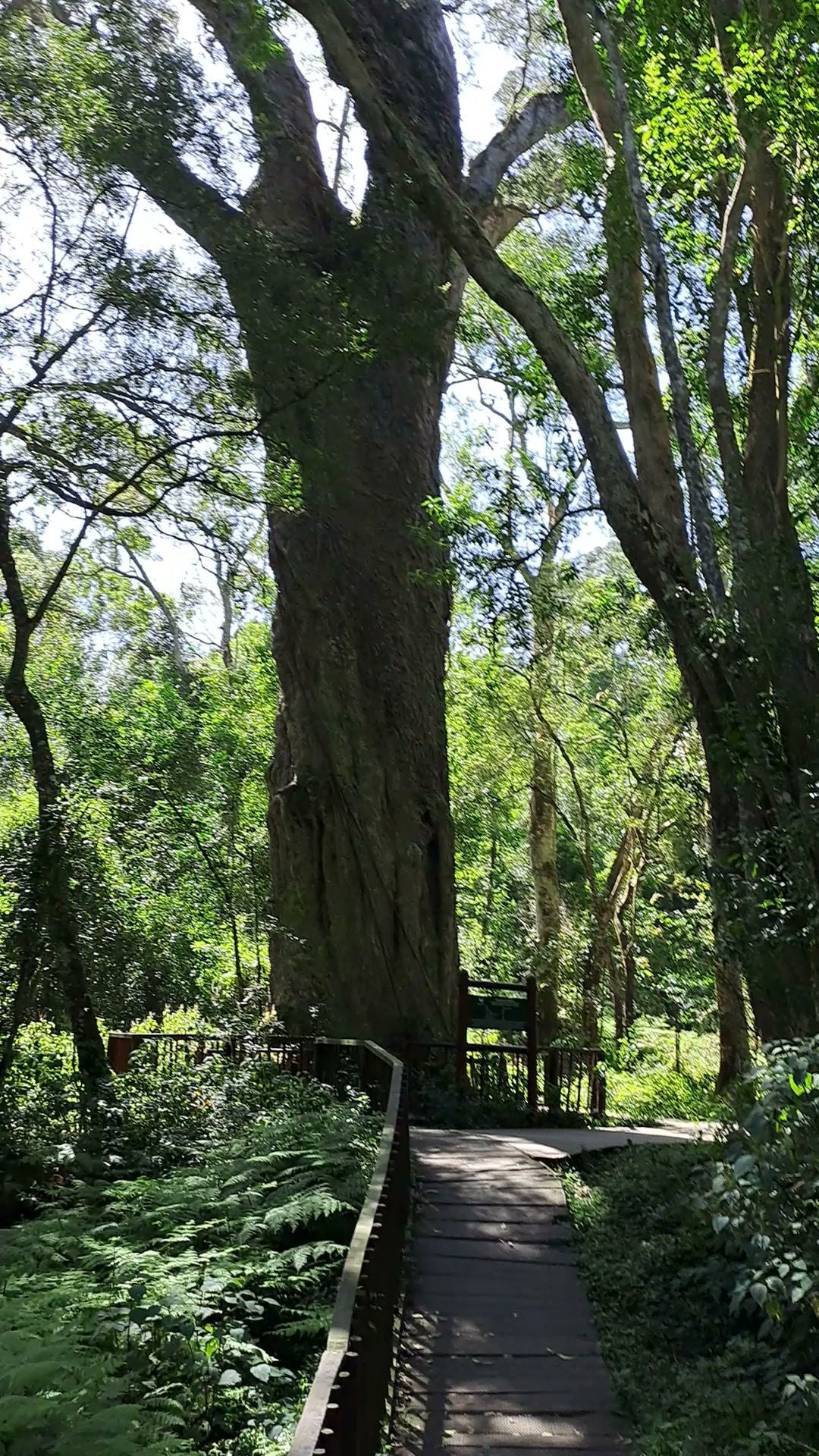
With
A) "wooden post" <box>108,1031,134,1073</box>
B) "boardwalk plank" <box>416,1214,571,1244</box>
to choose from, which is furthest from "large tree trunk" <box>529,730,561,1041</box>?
"boardwalk plank" <box>416,1214,571,1244</box>

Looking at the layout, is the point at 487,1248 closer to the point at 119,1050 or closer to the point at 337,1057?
the point at 337,1057

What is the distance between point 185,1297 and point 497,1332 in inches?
Result: 69.4

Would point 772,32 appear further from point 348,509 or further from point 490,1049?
point 490,1049

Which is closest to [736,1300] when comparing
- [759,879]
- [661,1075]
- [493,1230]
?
[493,1230]

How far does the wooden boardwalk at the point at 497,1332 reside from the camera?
16.5 ft

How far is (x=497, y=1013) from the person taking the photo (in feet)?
45.5

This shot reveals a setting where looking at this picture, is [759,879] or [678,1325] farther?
[759,879]

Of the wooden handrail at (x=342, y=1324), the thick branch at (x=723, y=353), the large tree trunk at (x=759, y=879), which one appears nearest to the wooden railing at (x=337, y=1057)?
the large tree trunk at (x=759, y=879)

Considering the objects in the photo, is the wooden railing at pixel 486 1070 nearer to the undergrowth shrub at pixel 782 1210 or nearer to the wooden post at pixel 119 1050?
the wooden post at pixel 119 1050

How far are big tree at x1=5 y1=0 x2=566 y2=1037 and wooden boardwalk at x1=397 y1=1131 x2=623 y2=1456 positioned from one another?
20.9 feet

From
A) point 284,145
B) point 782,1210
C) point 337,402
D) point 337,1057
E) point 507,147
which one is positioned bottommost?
point 782,1210

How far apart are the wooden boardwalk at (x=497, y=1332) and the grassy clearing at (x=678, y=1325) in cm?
14

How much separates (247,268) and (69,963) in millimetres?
6510

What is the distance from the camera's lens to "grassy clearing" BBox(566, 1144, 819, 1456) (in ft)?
15.4
